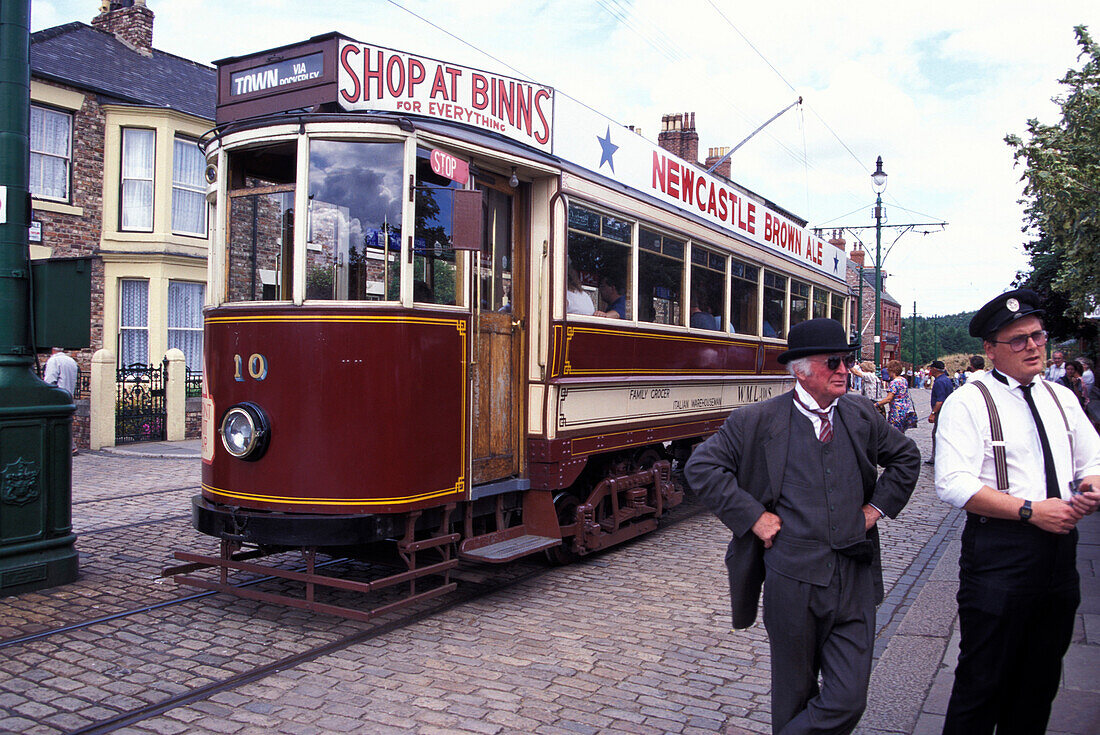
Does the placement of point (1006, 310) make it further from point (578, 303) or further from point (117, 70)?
point (117, 70)

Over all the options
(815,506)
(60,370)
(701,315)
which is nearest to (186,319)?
(60,370)

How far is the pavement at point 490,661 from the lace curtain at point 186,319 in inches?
457

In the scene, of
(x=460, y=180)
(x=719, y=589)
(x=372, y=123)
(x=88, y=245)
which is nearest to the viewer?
(x=372, y=123)

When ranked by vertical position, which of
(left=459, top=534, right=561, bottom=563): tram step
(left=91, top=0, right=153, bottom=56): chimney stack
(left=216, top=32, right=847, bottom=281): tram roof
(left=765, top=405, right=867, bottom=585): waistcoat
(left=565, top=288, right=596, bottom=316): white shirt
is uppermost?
(left=91, top=0, right=153, bottom=56): chimney stack

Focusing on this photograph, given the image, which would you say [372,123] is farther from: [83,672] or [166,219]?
[166,219]

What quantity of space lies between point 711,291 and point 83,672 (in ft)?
23.0

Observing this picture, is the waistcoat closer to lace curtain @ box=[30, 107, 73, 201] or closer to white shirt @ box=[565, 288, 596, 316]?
white shirt @ box=[565, 288, 596, 316]

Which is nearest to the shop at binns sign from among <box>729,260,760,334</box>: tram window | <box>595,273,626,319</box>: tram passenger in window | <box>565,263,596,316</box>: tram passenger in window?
<box>565,263,596,316</box>: tram passenger in window

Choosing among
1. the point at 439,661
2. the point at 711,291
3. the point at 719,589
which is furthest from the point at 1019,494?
the point at 711,291

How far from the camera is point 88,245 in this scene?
17094 mm

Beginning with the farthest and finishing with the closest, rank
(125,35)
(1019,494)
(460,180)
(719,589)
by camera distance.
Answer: (125,35) → (719,589) → (460,180) → (1019,494)

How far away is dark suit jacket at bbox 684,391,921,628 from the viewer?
3.10m

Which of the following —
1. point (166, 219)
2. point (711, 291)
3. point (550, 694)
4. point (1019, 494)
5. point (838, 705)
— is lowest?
point (550, 694)

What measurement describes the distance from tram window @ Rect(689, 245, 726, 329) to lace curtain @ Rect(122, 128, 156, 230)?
1282 cm
